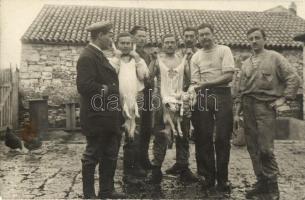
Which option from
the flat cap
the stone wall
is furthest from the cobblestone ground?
the stone wall

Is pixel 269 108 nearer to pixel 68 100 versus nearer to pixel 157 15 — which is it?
pixel 68 100

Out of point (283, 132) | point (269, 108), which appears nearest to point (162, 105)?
point (269, 108)

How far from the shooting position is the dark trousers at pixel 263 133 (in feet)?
13.7

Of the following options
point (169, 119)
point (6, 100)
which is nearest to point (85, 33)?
point (6, 100)

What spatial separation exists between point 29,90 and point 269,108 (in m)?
11.3

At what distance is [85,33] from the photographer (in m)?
14.8

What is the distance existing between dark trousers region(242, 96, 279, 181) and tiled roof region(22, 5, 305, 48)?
1031cm

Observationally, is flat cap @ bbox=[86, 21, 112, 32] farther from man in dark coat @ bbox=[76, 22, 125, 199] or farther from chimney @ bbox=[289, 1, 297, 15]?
chimney @ bbox=[289, 1, 297, 15]

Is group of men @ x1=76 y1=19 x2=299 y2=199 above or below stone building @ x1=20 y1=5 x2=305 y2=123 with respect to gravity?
Result: below

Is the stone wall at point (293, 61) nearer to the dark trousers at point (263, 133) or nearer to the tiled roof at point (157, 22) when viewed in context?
the tiled roof at point (157, 22)

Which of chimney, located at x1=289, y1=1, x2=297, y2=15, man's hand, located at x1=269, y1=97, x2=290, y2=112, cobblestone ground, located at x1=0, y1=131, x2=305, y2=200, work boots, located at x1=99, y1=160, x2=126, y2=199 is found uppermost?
chimney, located at x1=289, y1=1, x2=297, y2=15

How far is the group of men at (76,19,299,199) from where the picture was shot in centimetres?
404

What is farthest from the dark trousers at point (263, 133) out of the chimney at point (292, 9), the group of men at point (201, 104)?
the chimney at point (292, 9)

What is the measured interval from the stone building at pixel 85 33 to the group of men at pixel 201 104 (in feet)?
31.9
